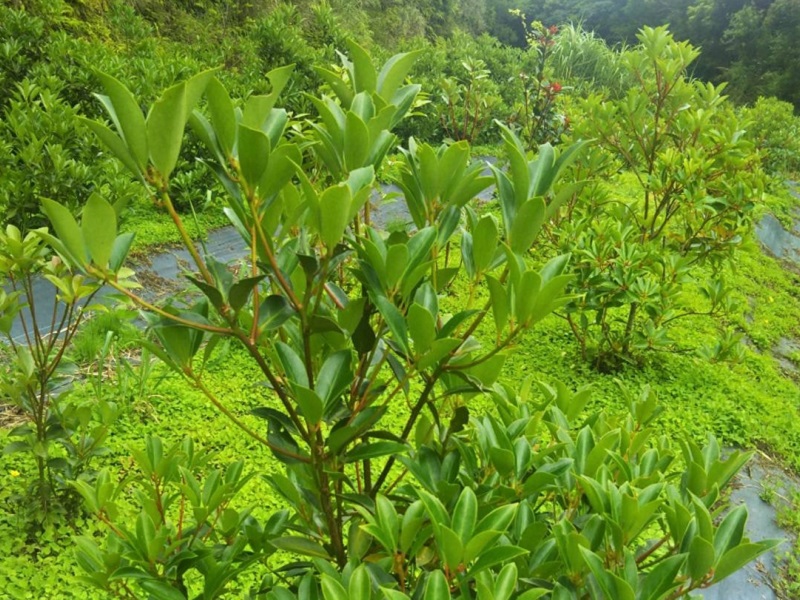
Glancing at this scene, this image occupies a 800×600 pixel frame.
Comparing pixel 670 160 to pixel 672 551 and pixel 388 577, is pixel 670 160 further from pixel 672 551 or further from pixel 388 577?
pixel 388 577

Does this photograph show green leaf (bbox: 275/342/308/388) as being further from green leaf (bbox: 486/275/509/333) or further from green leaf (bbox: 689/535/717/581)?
green leaf (bbox: 689/535/717/581)

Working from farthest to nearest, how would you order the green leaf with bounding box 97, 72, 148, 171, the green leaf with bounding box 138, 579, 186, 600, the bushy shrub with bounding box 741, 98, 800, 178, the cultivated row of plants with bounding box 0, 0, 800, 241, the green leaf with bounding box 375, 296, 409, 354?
the bushy shrub with bounding box 741, 98, 800, 178
the cultivated row of plants with bounding box 0, 0, 800, 241
the green leaf with bounding box 138, 579, 186, 600
the green leaf with bounding box 375, 296, 409, 354
the green leaf with bounding box 97, 72, 148, 171

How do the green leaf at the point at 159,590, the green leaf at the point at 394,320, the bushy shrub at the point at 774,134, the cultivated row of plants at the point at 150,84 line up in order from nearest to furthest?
the green leaf at the point at 394,320 < the green leaf at the point at 159,590 < the cultivated row of plants at the point at 150,84 < the bushy shrub at the point at 774,134

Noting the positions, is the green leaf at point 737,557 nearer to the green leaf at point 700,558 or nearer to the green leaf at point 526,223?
the green leaf at point 700,558

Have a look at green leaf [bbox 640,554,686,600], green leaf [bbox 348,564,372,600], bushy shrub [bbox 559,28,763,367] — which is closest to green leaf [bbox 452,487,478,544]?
green leaf [bbox 348,564,372,600]

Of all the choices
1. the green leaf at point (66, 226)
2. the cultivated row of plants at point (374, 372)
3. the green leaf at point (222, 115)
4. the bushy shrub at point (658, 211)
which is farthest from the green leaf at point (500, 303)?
the bushy shrub at point (658, 211)

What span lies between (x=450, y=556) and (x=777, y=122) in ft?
28.3

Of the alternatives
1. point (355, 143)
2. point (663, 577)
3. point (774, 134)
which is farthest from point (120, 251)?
point (774, 134)

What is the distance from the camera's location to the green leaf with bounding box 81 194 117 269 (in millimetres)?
624

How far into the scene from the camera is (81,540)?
97cm

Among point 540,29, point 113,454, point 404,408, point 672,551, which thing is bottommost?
point 113,454

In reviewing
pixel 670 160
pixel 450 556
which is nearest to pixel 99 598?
pixel 450 556

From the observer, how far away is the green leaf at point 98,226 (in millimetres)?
624

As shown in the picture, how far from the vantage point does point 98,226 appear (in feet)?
2.06
